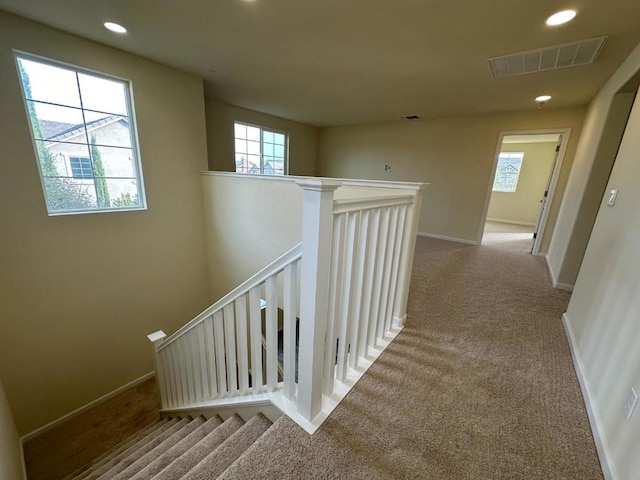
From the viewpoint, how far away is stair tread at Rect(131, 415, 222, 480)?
56.1 inches

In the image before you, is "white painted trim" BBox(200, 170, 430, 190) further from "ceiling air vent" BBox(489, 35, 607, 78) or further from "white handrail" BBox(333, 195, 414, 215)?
"ceiling air vent" BBox(489, 35, 607, 78)

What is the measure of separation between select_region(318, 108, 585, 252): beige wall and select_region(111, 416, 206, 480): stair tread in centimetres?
500

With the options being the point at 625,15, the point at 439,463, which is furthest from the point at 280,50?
the point at 439,463

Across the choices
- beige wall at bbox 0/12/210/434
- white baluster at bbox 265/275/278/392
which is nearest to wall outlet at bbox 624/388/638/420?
white baluster at bbox 265/275/278/392

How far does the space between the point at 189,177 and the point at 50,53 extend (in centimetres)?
164

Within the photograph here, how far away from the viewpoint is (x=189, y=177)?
358 centimetres

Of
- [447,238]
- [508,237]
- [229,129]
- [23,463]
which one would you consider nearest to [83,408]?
[23,463]

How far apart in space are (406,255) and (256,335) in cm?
124

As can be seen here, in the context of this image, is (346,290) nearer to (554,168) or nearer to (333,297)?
(333,297)

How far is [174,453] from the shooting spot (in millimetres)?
1566

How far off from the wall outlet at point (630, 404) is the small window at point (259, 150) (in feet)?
17.4

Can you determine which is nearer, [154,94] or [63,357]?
[63,357]

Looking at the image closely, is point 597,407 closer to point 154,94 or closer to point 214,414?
point 214,414

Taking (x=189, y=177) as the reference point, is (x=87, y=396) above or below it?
below
